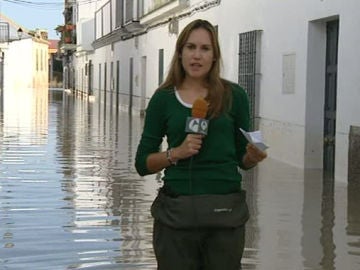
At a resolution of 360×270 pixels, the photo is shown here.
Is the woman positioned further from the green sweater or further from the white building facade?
the white building facade

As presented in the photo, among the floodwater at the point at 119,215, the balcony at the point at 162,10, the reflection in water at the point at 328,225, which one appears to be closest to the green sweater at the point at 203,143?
the floodwater at the point at 119,215

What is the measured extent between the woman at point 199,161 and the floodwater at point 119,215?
2441 mm

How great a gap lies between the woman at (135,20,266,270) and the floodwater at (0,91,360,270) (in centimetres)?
244

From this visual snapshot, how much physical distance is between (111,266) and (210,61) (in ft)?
9.15

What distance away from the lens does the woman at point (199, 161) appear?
3.02 meters

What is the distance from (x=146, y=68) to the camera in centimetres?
2842

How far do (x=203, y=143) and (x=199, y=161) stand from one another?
0.08 m

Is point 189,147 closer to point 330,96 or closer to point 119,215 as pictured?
point 119,215

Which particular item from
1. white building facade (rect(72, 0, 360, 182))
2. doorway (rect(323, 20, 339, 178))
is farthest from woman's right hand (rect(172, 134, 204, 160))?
doorway (rect(323, 20, 339, 178))

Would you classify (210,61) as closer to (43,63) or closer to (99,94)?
(99,94)

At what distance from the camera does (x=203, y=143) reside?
299 cm

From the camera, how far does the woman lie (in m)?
3.02

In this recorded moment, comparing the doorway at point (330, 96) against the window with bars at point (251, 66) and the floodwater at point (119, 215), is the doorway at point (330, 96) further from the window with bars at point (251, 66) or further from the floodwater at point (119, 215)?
the window with bars at point (251, 66)

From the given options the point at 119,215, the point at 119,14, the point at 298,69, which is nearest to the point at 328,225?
the point at 119,215
